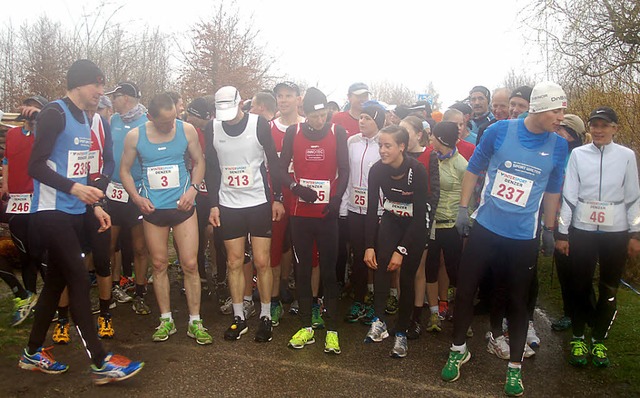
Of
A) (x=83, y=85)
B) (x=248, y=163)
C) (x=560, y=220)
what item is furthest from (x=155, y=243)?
(x=560, y=220)

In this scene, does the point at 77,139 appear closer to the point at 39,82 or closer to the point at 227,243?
the point at 227,243

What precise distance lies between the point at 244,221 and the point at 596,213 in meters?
3.07

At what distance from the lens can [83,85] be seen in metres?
3.83

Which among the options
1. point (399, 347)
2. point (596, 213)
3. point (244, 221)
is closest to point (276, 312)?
point (244, 221)

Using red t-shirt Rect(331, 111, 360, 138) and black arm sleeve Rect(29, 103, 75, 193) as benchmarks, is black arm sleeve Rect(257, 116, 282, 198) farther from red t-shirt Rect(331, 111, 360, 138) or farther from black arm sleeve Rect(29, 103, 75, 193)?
black arm sleeve Rect(29, 103, 75, 193)

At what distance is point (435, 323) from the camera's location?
16.2ft

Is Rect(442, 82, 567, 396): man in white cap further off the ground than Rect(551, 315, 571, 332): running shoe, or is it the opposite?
Rect(442, 82, 567, 396): man in white cap

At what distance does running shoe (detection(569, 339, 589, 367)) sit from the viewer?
163 inches

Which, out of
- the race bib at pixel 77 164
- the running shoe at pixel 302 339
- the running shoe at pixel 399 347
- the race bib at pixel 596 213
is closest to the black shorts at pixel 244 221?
the running shoe at pixel 302 339

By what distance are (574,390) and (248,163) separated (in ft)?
10.6

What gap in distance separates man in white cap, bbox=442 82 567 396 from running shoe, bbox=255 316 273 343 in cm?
160

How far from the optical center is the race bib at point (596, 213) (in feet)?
13.7

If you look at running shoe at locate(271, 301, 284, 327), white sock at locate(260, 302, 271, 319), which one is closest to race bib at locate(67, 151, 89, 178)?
white sock at locate(260, 302, 271, 319)

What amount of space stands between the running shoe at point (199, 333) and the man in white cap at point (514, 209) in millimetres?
2068
